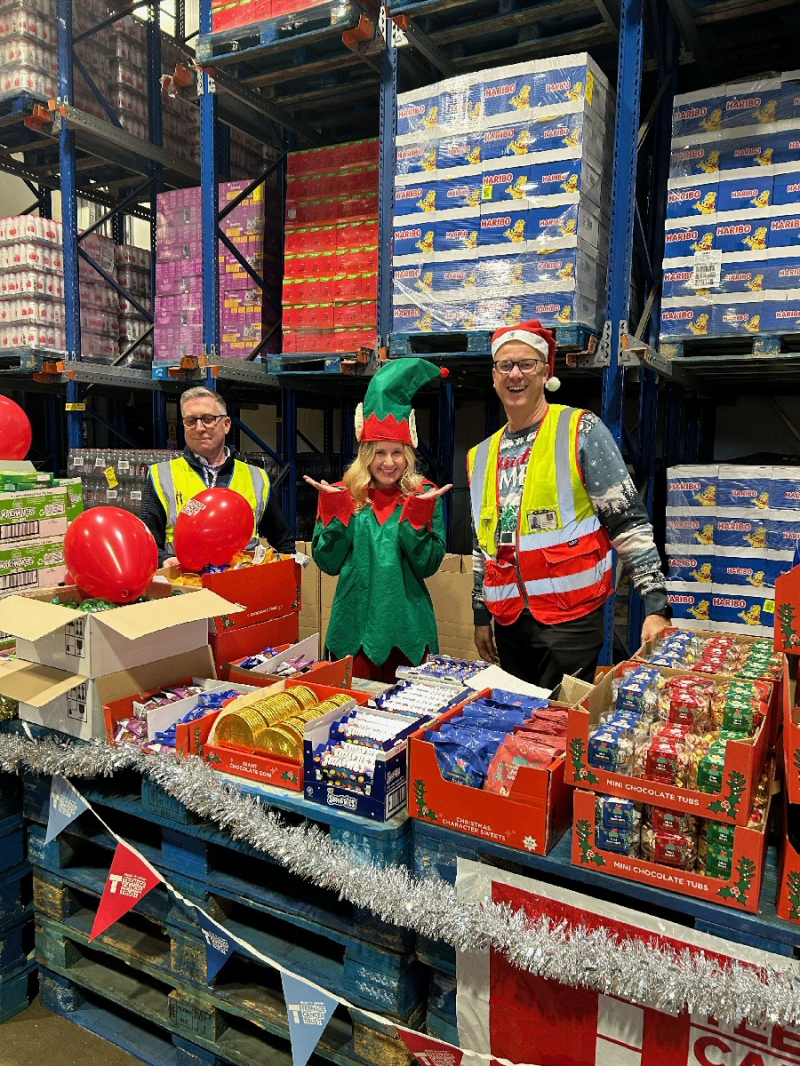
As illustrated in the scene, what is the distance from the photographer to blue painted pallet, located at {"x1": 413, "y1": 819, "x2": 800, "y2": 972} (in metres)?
1.43

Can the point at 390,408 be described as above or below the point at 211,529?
above

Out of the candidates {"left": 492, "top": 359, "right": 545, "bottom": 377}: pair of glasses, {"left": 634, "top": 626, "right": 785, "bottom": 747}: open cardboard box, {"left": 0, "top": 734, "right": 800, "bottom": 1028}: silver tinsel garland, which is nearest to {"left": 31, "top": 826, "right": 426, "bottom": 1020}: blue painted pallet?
{"left": 0, "top": 734, "right": 800, "bottom": 1028}: silver tinsel garland

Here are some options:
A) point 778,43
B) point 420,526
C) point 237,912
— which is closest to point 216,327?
point 420,526

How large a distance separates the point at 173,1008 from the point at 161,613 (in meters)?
1.20

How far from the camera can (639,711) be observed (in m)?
1.71

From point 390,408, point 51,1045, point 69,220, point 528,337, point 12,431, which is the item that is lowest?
point 51,1045

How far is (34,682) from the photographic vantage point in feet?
7.61

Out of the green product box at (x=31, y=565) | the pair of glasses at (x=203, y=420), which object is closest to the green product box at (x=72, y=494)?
the green product box at (x=31, y=565)

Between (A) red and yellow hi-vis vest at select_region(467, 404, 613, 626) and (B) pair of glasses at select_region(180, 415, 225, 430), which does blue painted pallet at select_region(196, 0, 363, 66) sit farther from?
(A) red and yellow hi-vis vest at select_region(467, 404, 613, 626)

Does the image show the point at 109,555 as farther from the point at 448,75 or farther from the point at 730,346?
the point at 448,75

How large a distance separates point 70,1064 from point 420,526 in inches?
87.4

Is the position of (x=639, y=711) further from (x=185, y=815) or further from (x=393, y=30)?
(x=393, y=30)

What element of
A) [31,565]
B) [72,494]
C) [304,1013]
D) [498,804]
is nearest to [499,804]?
[498,804]

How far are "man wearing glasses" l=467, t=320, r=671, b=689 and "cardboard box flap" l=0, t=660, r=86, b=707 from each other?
66.6 inches
